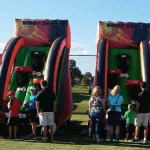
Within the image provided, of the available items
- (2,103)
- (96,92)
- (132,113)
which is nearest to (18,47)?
(2,103)

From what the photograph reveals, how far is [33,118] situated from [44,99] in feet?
2.43

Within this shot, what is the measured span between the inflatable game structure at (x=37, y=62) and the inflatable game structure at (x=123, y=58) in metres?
1.12

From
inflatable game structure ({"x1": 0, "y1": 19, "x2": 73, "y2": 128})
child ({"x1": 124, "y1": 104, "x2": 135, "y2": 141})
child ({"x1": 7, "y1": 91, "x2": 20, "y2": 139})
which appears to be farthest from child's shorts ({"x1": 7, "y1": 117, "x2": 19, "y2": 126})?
child ({"x1": 124, "y1": 104, "x2": 135, "y2": 141})

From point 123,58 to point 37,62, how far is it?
8.45ft

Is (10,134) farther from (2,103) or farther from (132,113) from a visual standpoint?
(132,113)

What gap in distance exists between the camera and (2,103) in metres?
6.46

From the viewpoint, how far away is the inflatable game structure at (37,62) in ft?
22.1

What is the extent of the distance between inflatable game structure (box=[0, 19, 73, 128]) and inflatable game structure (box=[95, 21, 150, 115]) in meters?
1.12

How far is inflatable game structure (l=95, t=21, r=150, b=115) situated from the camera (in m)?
6.97

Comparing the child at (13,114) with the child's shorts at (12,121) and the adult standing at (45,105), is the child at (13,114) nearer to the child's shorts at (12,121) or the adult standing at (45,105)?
the child's shorts at (12,121)

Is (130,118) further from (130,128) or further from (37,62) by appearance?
(37,62)

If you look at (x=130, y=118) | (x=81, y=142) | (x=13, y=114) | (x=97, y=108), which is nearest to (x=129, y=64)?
(x=130, y=118)

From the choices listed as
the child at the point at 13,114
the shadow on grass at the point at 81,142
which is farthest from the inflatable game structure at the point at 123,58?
the child at the point at 13,114

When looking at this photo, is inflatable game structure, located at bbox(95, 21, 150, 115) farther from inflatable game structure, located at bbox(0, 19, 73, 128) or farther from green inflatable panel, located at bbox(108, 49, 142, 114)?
inflatable game structure, located at bbox(0, 19, 73, 128)
